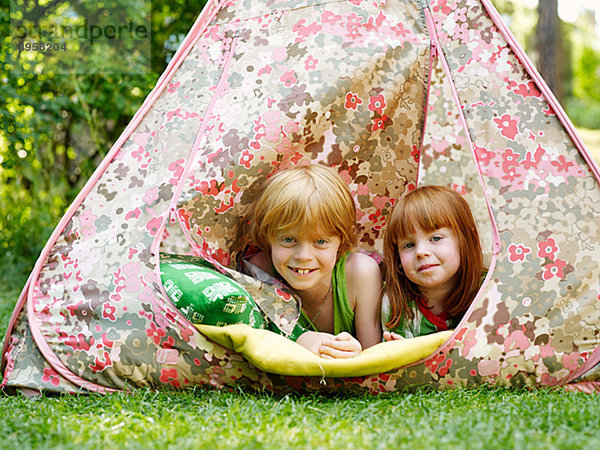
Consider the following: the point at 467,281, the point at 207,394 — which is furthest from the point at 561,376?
the point at 207,394

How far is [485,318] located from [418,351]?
0.19m

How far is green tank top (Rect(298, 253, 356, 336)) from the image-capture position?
179cm

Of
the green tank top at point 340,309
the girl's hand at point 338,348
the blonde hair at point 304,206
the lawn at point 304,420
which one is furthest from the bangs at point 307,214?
the lawn at point 304,420

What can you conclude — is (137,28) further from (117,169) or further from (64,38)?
(117,169)

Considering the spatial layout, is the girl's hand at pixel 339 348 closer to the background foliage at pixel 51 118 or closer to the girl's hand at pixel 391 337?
the girl's hand at pixel 391 337

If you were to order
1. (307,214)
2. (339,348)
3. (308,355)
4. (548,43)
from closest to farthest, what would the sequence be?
(308,355) < (339,348) < (307,214) < (548,43)

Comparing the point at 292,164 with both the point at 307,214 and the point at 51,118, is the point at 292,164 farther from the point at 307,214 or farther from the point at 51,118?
the point at 51,118

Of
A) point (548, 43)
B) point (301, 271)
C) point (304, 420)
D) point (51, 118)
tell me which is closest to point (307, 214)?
point (301, 271)

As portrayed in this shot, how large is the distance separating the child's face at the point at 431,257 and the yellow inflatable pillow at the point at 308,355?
0.25m

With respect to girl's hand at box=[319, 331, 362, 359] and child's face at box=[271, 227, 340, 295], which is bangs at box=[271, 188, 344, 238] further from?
girl's hand at box=[319, 331, 362, 359]

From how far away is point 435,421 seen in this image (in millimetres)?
1208

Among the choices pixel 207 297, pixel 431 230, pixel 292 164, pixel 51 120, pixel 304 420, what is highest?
pixel 51 120

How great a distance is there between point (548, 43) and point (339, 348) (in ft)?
12.0

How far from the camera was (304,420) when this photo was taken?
122 centimetres
